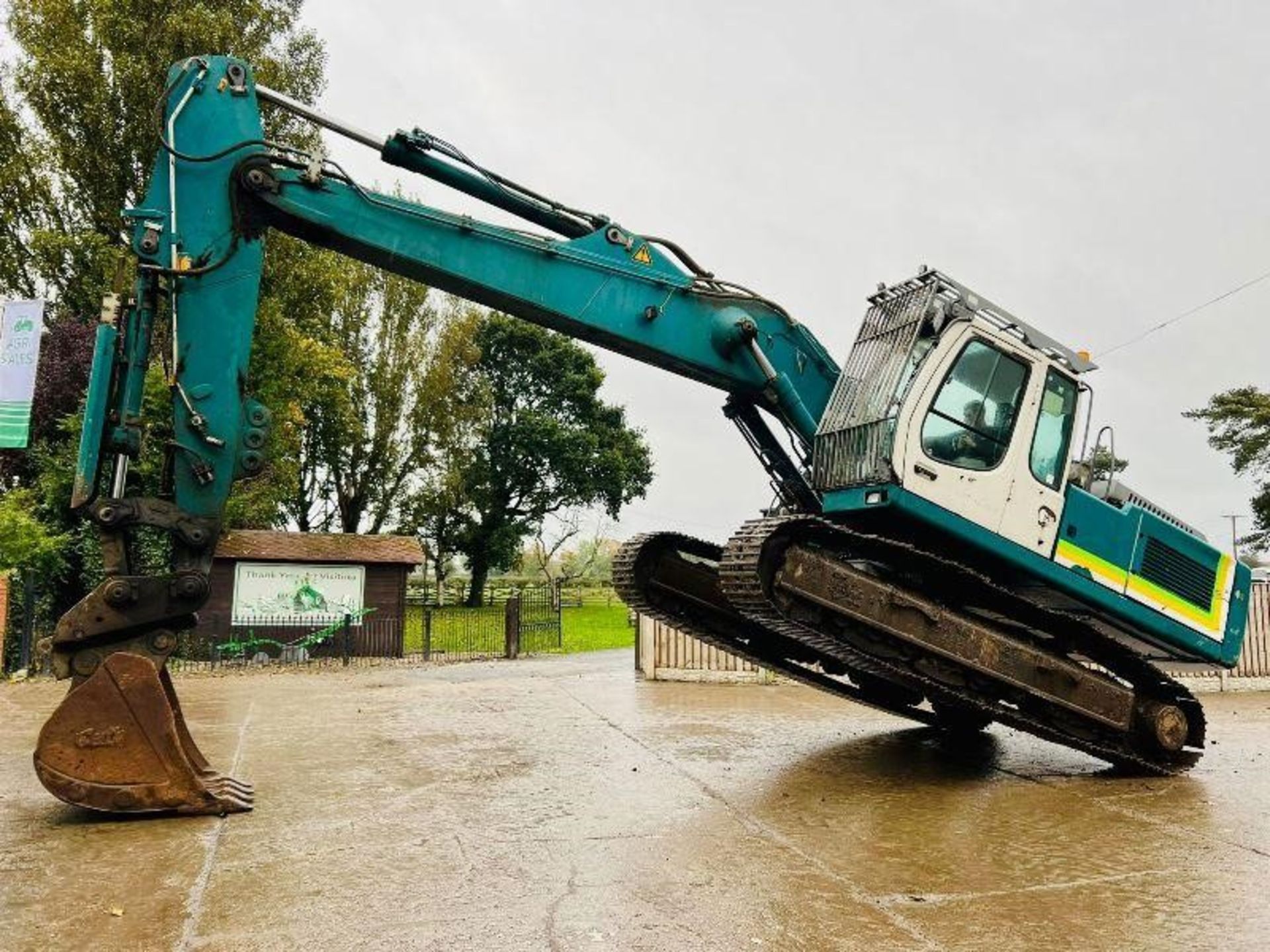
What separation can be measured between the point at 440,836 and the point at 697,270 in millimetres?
3999

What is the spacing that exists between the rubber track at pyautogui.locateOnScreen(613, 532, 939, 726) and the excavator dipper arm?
1.57 m

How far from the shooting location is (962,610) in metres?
6.16

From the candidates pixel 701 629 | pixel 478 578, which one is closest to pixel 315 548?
pixel 701 629

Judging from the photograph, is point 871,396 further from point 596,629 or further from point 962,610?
point 596,629

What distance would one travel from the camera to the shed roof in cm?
2014

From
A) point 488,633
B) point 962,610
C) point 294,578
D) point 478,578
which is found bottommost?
point 478,578

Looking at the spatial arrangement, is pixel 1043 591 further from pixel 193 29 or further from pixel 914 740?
pixel 193 29

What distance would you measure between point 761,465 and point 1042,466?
1.95 m

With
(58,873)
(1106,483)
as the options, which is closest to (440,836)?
(58,873)

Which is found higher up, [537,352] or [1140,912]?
[537,352]

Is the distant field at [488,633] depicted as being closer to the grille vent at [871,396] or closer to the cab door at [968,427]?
the grille vent at [871,396]

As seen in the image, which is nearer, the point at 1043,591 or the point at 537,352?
the point at 1043,591

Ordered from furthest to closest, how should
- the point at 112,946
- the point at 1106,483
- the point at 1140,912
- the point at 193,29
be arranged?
the point at 193,29
the point at 1106,483
the point at 1140,912
the point at 112,946

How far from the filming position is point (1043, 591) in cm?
656
